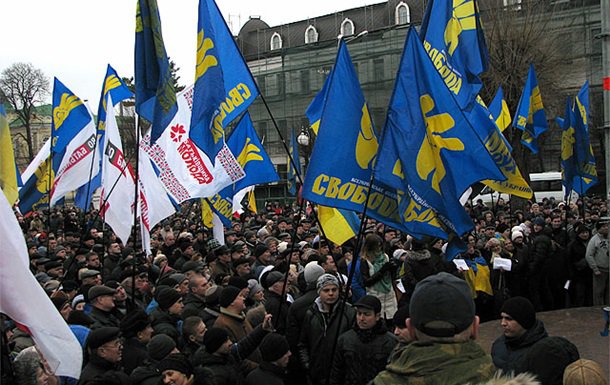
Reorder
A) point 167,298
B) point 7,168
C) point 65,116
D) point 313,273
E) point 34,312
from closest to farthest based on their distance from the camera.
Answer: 1. point 34,312
2. point 167,298
3. point 313,273
4. point 7,168
5. point 65,116

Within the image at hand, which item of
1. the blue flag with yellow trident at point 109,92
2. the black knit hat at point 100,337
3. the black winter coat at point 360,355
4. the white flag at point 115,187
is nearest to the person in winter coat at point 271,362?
the black winter coat at point 360,355

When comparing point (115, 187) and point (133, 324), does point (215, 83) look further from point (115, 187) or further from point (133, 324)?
point (115, 187)

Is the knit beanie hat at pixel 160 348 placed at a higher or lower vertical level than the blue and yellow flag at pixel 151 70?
lower

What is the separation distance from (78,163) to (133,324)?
7.78 m

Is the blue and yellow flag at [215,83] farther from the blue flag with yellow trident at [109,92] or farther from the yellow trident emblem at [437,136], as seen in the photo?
the blue flag with yellow trident at [109,92]

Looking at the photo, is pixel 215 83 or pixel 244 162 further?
pixel 244 162

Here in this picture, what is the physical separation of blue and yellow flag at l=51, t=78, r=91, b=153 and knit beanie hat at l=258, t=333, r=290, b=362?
8.99m

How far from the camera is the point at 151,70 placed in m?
6.98

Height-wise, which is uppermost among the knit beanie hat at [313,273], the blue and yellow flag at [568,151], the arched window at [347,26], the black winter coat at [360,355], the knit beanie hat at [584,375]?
the arched window at [347,26]

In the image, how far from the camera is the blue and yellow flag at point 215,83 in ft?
23.9

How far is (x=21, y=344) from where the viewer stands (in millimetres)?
5133

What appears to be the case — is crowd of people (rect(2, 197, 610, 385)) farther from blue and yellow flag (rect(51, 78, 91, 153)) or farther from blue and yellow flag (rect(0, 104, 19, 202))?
blue and yellow flag (rect(51, 78, 91, 153))

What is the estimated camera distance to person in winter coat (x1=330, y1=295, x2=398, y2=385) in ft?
16.2

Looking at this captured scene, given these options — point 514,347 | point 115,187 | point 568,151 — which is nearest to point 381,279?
point 514,347
